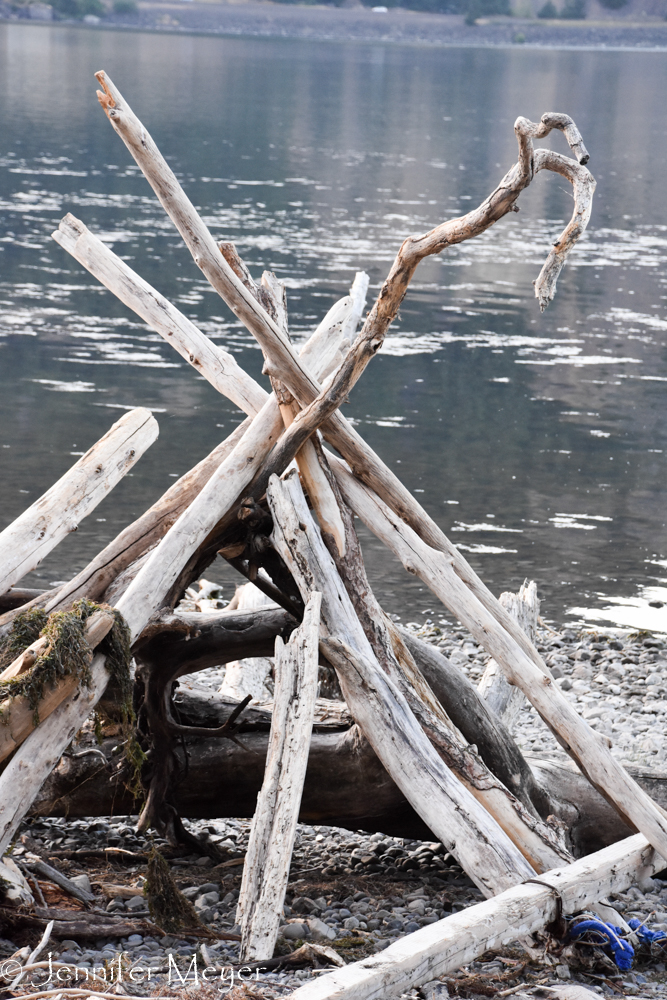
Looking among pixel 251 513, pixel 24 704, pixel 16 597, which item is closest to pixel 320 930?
pixel 24 704

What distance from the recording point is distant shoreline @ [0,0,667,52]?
126250 millimetres

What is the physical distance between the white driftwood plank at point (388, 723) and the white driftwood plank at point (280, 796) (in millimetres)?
251

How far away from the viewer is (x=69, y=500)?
6305 mm

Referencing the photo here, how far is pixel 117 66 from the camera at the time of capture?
2881 inches

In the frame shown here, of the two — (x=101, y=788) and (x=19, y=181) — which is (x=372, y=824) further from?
(x=19, y=181)

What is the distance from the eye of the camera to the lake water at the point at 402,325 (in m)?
13.4

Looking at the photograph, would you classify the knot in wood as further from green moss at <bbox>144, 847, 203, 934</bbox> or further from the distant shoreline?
the distant shoreline

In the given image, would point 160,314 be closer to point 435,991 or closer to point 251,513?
point 251,513

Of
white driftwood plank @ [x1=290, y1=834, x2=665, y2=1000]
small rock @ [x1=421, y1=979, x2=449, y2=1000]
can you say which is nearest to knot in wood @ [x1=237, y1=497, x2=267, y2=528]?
white driftwood plank @ [x1=290, y1=834, x2=665, y2=1000]

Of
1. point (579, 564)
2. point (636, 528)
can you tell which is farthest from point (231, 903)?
point (636, 528)

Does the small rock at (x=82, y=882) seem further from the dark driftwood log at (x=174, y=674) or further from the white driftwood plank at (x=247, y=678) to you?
the white driftwood plank at (x=247, y=678)

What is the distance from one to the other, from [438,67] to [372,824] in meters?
102

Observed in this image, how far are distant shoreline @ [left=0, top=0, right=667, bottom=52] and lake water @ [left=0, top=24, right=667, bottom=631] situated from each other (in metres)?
72.7

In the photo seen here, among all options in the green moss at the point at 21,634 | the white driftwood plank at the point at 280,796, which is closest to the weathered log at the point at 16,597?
the green moss at the point at 21,634
